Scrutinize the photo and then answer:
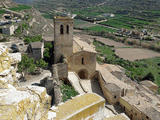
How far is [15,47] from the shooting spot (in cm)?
2775

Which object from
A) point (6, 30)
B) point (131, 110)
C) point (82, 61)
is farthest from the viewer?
point (6, 30)

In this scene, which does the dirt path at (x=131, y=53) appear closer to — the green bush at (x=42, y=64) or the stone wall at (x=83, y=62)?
the green bush at (x=42, y=64)

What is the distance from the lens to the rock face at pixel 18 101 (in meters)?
3.34

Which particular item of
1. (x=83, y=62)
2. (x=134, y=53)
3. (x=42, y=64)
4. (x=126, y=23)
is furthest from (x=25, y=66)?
(x=126, y=23)

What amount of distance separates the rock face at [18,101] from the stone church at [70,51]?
15.1 meters

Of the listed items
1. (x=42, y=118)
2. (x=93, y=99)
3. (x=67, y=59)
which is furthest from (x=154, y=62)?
(x=42, y=118)

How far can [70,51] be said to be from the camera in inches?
784

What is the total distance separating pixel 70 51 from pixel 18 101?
16508 millimetres

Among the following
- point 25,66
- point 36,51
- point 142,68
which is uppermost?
point 36,51

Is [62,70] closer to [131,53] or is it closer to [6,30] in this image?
[6,30]

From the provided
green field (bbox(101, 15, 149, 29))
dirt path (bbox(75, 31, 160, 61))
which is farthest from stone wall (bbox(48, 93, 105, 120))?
green field (bbox(101, 15, 149, 29))

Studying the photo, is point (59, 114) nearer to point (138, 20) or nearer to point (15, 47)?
point (15, 47)

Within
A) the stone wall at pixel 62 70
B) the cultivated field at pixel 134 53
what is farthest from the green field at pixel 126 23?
the stone wall at pixel 62 70

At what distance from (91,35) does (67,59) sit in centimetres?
4916
